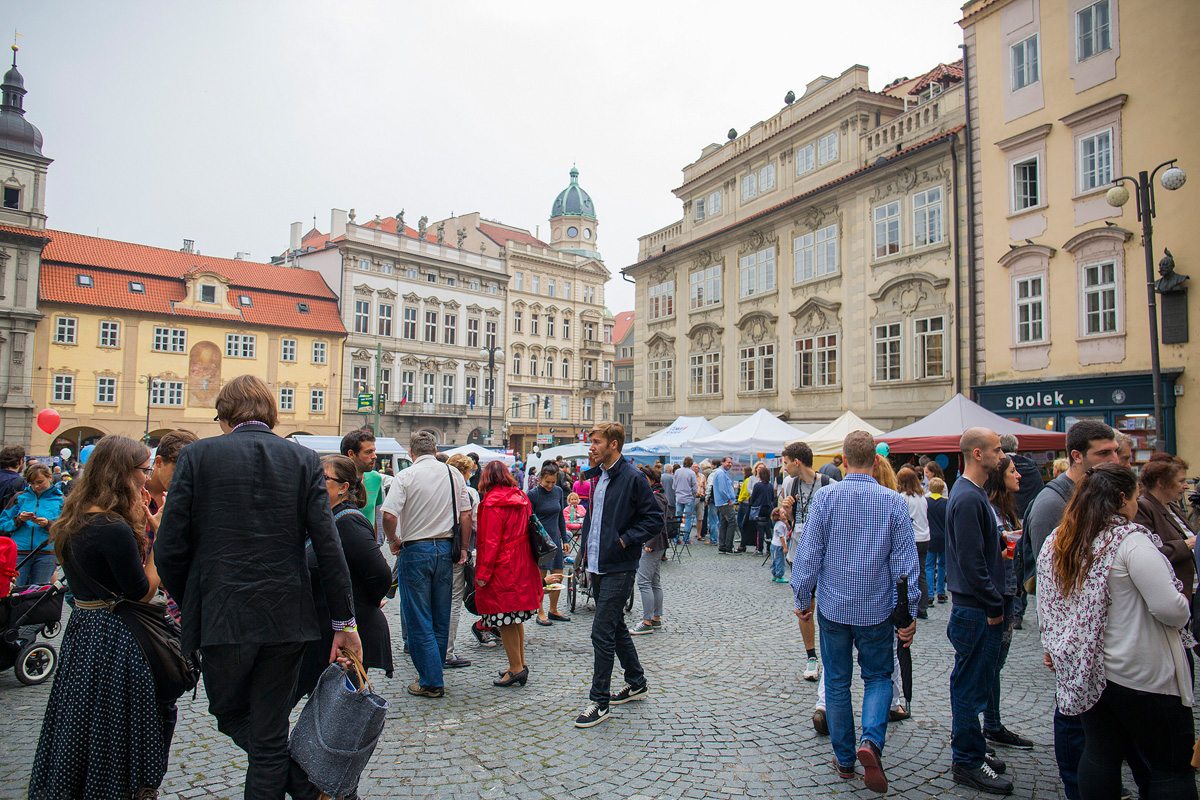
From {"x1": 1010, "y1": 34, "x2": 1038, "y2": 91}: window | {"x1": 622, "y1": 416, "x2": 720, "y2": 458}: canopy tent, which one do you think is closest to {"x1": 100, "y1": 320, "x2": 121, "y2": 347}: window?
{"x1": 622, "y1": 416, "x2": 720, "y2": 458}: canopy tent

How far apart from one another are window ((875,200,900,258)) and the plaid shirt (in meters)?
19.5

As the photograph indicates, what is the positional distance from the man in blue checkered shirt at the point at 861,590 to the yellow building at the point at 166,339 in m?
38.8

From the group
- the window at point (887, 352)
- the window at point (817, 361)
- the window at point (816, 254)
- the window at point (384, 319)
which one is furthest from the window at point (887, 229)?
the window at point (384, 319)

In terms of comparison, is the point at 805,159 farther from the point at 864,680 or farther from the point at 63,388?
the point at 63,388

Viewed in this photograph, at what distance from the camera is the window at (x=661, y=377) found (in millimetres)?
32375

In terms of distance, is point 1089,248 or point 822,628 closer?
point 822,628

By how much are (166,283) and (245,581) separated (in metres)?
45.6

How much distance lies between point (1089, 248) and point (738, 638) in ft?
47.9

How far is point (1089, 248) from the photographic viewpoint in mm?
16375

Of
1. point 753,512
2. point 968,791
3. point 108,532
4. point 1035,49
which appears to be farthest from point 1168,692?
point 1035,49

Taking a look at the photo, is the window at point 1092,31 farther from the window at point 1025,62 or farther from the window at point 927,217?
the window at point 927,217


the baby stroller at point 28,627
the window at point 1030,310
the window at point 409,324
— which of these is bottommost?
the baby stroller at point 28,627

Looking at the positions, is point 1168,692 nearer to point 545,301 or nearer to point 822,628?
point 822,628

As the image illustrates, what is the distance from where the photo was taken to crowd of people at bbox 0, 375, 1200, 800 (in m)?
3.02
